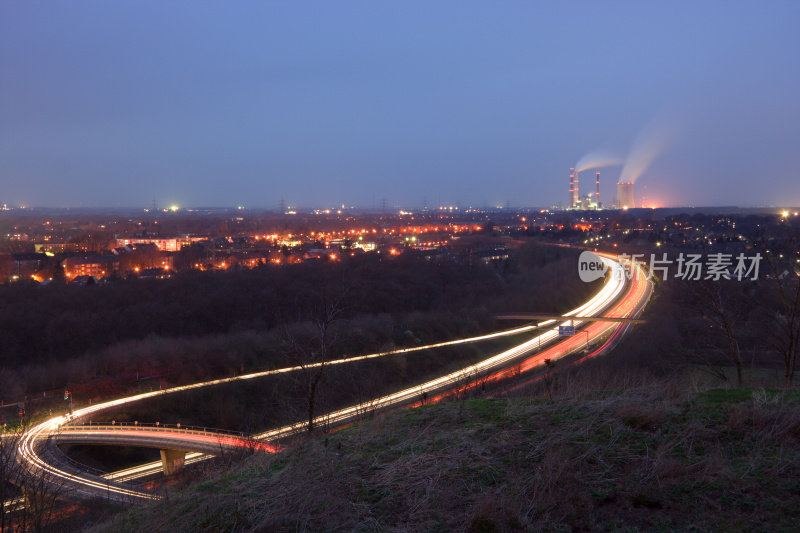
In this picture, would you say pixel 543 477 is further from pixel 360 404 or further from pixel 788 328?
pixel 788 328

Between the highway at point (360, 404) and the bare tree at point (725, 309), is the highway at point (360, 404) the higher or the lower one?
the lower one

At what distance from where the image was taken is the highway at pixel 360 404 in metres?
9.46

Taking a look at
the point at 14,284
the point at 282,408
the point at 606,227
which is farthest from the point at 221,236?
the point at 282,408

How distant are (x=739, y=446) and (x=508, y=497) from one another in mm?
1718

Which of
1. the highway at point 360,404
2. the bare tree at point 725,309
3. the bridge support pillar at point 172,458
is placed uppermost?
the bare tree at point 725,309

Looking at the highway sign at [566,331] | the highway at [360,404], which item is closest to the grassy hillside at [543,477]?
the highway at [360,404]

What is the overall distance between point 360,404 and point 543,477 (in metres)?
4.41

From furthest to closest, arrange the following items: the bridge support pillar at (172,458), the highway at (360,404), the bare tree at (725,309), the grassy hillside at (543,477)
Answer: the bridge support pillar at (172,458)
the highway at (360,404)
the bare tree at (725,309)
the grassy hillside at (543,477)

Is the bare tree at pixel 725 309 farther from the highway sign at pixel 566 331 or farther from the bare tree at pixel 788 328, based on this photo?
the highway sign at pixel 566 331

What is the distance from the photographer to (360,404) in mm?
7297

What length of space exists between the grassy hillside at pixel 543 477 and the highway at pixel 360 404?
245 cm

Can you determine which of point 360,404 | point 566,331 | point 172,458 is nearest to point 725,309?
point 566,331

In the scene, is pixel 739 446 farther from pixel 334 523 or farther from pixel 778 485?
pixel 334 523

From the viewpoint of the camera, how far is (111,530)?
390 centimetres
